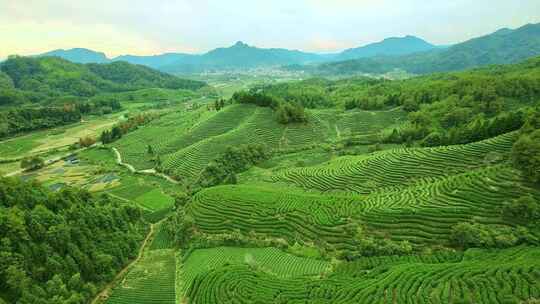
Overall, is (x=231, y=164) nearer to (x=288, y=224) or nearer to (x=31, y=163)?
(x=288, y=224)

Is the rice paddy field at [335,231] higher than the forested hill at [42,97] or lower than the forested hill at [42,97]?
lower

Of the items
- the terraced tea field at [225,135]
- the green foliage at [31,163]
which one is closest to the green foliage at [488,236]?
the terraced tea field at [225,135]

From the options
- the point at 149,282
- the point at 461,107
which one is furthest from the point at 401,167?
the point at 461,107

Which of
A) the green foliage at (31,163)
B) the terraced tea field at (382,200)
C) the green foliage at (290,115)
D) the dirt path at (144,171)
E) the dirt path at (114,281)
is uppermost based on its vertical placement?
the green foliage at (290,115)

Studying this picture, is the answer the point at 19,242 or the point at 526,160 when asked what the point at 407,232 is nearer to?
the point at 526,160

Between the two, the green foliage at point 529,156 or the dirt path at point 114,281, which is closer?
the dirt path at point 114,281

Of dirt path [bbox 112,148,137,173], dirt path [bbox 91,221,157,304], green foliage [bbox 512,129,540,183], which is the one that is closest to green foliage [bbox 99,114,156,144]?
dirt path [bbox 112,148,137,173]

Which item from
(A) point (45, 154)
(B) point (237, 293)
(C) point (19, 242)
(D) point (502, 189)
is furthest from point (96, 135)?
(D) point (502, 189)

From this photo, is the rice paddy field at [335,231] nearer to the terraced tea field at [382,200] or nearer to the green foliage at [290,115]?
the terraced tea field at [382,200]

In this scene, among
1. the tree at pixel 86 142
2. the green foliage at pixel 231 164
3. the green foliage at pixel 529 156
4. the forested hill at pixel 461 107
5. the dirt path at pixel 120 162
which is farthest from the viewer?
the tree at pixel 86 142
